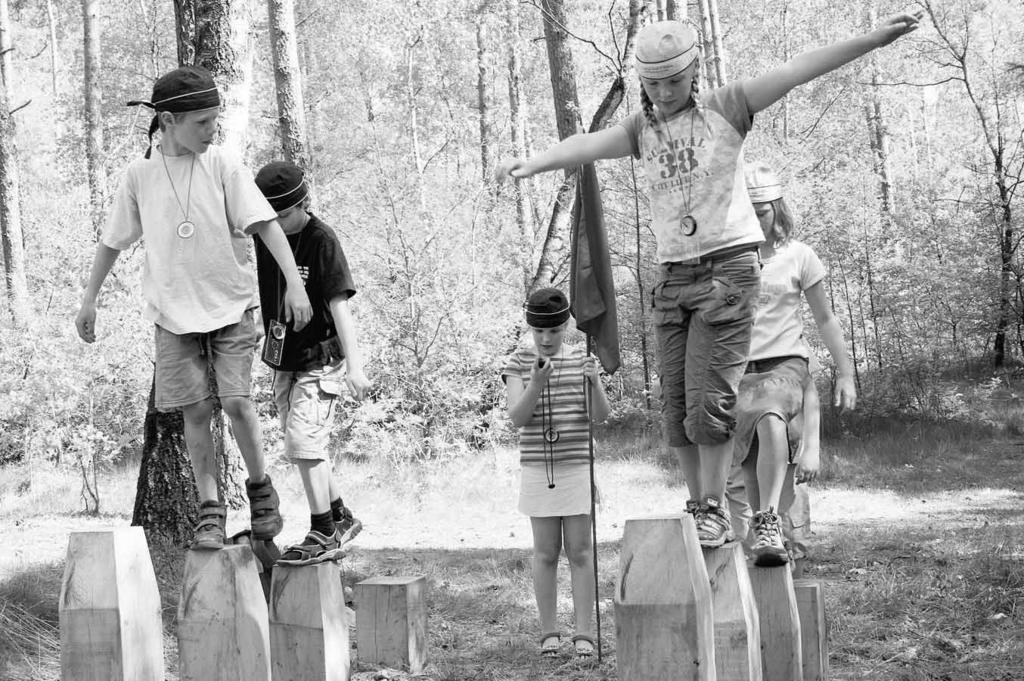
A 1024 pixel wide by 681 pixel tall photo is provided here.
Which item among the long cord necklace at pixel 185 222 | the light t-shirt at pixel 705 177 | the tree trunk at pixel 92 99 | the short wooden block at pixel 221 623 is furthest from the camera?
the tree trunk at pixel 92 99

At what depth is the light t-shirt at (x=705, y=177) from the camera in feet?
11.8

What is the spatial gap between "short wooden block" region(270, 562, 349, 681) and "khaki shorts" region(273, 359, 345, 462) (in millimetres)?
835

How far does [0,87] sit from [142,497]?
→ 17108mm

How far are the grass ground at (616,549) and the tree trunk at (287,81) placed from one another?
3879 mm

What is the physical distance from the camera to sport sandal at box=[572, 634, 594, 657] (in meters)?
4.80

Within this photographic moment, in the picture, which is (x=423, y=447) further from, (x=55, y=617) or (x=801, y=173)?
(x=801, y=173)

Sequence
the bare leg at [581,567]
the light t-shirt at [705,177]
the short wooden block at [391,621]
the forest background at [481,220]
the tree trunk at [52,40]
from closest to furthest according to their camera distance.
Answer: the light t-shirt at [705,177]
the short wooden block at [391,621]
the bare leg at [581,567]
the forest background at [481,220]
the tree trunk at [52,40]

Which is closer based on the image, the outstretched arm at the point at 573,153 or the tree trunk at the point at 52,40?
the outstretched arm at the point at 573,153

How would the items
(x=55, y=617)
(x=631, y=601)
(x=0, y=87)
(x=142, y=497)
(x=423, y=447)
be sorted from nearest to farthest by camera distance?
(x=631, y=601) → (x=55, y=617) → (x=142, y=497) → (x=423, y=447) → (x=0, y=87)

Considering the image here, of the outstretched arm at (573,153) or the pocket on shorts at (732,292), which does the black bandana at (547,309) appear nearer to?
the outstretched arm at (573,153)

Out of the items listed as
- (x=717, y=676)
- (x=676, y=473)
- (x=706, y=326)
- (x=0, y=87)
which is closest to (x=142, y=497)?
(x=706, y=326)

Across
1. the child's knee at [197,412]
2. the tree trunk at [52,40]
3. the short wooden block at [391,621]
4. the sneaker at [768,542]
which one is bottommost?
the short wooden block at [391,621]

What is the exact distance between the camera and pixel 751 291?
11.8 ft

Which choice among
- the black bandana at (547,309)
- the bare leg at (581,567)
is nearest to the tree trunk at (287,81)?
the black bandana at (547,309)
